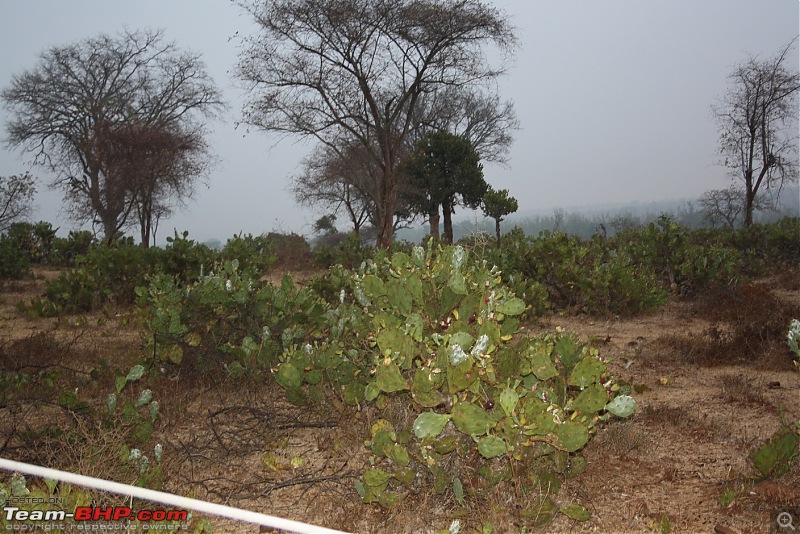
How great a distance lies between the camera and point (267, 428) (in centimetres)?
400

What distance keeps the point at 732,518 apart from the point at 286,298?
3310mm

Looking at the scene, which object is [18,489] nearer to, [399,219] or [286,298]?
[286,298]

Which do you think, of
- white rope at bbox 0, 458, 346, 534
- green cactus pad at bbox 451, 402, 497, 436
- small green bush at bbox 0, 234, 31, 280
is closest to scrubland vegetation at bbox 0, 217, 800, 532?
green cactus pad at bbox 451, 402, 497, 436

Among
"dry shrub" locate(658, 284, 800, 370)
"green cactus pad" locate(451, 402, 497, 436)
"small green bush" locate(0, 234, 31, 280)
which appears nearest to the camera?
"green cactus pad" locate(451, 402, 497, 436)

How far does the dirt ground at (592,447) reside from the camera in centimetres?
291

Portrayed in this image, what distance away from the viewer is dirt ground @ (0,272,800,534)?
2.91m

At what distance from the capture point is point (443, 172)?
90.3 feet

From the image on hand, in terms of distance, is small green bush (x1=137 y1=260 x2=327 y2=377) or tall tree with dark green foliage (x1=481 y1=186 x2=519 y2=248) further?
tall tree with dark green foliage (x1=481 y1=186 x2=519 y2=248)

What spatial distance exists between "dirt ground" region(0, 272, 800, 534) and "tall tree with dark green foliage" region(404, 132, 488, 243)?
21389 mm

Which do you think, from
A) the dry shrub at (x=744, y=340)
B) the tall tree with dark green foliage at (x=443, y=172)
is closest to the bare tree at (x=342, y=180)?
the tall tree with dark green foliage at (x=443, y=172)

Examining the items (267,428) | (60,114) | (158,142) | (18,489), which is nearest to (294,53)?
(158,142)

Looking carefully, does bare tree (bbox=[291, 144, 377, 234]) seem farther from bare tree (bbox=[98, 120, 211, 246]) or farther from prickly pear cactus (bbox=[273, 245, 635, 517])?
prickly pear cactus (bbox=[273, 245, 635, 517])

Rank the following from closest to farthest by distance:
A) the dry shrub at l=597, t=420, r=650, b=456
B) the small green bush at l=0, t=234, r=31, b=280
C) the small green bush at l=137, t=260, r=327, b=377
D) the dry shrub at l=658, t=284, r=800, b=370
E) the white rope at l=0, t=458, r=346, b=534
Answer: the white rope at l=0, t=458, r=346, b=534 → the dry shrub at l=597, t=420, r=650, b=456 → the small green bush at l=137, t=260, r=327, b=377 → the dry shrub at l=658, t=284, r=800, b=370 → the small green bush at l=0, t=234, r=31, b=280

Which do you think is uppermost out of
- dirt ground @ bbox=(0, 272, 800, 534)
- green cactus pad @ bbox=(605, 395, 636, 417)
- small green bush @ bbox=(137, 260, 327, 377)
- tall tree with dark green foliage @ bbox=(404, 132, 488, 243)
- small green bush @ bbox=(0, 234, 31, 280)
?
tall tree with dark green foliage @ bbox=(404, 132, 488, 243)
